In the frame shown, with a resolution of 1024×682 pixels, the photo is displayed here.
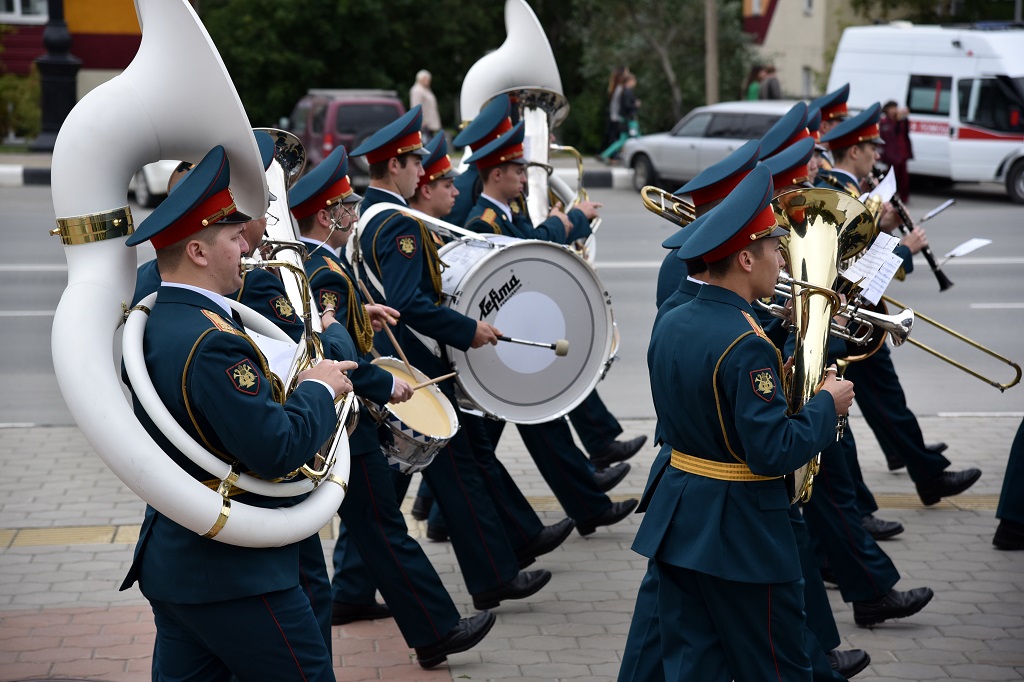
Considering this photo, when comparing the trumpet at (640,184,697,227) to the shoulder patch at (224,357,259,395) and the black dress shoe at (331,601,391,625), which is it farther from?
the black dress shoe at (331,601,391,625)

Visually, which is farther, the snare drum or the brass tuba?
the snare drum

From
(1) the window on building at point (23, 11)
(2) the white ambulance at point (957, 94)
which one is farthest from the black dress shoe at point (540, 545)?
(1) the window on building at point (23, 11)

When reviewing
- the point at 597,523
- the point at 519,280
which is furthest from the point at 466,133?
the point at 597,523

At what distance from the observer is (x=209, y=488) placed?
127 inches

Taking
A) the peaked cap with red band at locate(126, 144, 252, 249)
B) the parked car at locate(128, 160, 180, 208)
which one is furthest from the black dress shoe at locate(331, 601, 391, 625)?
the parked car at locate(128, 160, 180, 208)

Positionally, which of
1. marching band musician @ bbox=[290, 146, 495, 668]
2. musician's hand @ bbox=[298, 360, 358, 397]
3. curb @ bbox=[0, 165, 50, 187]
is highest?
musician's hand @ bbox=[298, 360, 358, 397]

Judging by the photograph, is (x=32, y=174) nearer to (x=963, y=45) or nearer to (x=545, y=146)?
(x=963, y=45)

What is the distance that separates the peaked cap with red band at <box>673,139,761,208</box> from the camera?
4309 millimetres

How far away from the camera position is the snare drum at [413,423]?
494 centimetres

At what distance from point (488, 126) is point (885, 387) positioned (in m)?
2.49

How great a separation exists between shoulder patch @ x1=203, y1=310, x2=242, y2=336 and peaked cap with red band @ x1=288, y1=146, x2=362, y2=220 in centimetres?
165

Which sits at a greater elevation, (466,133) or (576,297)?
(466,133)

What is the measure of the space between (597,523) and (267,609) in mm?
3483

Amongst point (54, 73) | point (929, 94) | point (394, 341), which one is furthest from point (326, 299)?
point (54, 73)
